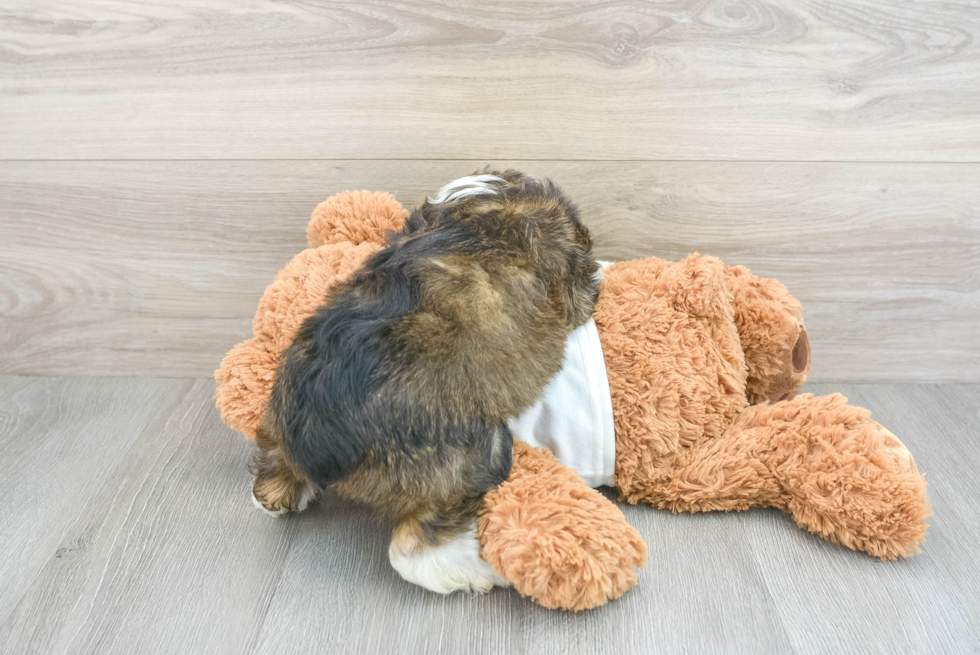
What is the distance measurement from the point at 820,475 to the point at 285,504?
67 centimetres

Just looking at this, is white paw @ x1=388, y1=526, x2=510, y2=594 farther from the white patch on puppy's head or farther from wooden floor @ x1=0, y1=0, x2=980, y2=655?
the white patch on puppy's head

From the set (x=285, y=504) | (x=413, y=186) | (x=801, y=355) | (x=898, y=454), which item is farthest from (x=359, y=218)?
(x=898, y=454)

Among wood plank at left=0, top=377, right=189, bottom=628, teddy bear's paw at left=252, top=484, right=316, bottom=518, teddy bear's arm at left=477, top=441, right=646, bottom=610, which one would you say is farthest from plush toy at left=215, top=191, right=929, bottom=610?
wood plank at left=0, top=377, right=189, bottom=628

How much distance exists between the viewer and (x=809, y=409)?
0.87m

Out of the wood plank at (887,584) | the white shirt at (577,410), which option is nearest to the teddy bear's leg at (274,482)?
the white shirt at (577,410)

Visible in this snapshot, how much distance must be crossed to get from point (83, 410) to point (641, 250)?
0.98m

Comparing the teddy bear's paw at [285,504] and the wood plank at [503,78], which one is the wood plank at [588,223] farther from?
the teddy bear's paw at [285,504]

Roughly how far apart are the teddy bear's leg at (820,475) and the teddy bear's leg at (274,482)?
1.59 ft

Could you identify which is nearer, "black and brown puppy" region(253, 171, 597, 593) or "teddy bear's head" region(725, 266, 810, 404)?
"black and brown puppy" region(253, 171, 597, 593)

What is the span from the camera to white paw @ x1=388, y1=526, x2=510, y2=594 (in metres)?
0.74

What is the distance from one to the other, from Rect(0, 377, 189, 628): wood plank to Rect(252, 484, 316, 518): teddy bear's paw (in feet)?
0.75

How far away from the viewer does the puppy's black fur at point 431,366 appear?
2.31ft

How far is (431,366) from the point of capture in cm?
71

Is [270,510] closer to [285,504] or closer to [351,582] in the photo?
[285,504]
